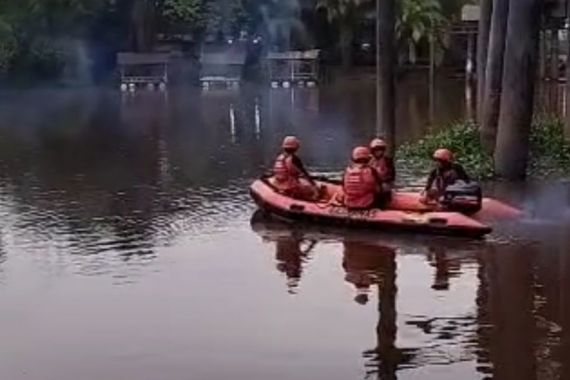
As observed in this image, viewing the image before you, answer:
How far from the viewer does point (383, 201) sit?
1566 cm

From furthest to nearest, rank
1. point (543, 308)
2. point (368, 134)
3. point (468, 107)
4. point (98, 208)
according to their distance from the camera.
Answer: point (468, 107) < point (368, 134) < point (98, 208) < point (543, 308)

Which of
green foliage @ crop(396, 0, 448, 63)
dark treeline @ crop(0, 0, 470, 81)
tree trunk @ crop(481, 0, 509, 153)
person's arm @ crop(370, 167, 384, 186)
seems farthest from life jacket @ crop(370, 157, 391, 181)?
dark treeline @ crop(0, 0, 470, 81)

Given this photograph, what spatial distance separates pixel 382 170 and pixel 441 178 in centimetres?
101

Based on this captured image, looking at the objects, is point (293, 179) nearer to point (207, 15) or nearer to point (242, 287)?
point (242, 287)

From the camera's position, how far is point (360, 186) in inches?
607

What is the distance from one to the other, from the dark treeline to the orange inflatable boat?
102 ft

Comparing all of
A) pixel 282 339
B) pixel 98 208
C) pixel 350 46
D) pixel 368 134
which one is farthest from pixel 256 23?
pixel 282 339

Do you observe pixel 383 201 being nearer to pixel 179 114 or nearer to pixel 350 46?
pixel 179 114

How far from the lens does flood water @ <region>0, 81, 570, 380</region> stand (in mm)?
10141

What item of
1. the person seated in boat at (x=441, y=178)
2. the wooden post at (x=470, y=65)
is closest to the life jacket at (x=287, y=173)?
the person seated in boat at (x=441, y=178)

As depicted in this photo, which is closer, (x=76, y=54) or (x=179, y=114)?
(x=179, y=114)

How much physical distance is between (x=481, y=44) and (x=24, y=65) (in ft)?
87.2

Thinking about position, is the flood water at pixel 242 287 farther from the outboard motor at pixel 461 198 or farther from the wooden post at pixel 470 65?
the wooden post at pixel 470 65

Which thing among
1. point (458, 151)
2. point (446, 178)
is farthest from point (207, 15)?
point (446, 178)
